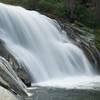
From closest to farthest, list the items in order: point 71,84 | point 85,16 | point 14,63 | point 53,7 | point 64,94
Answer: point 64,94
point 14,63
point 71,84
point 53,7
point 85,16

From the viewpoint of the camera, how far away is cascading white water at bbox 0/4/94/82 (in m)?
29.8

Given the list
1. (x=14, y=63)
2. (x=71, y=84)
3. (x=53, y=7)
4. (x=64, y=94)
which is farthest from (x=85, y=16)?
(x=64, y=94)

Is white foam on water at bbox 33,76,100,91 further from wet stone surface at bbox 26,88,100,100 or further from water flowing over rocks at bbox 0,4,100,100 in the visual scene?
wet stone surface at bbox 26,88,100,100

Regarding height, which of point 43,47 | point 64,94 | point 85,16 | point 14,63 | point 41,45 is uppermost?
point 85,16

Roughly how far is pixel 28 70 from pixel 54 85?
2286 mm

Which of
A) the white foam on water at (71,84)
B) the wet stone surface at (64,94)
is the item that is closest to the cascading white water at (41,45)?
the white foam on water at (71,84)

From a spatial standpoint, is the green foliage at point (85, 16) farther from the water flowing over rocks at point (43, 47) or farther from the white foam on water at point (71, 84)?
the white foam on water at point (71, 84)

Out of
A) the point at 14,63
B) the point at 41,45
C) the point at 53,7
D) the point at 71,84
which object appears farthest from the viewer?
the point at 53,7

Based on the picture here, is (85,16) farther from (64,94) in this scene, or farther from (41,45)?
(64,94)

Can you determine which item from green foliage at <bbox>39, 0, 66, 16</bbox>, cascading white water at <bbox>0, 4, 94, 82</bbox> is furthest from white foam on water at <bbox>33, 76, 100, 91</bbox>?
green foliage at <bbox>39, 0, 66, 16</bbox>

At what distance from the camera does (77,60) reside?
108ft

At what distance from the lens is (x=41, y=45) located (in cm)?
3306

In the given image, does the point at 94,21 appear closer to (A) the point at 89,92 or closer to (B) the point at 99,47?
A: (B) the point at 99,47

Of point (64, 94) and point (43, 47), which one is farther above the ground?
point (43, 47)
